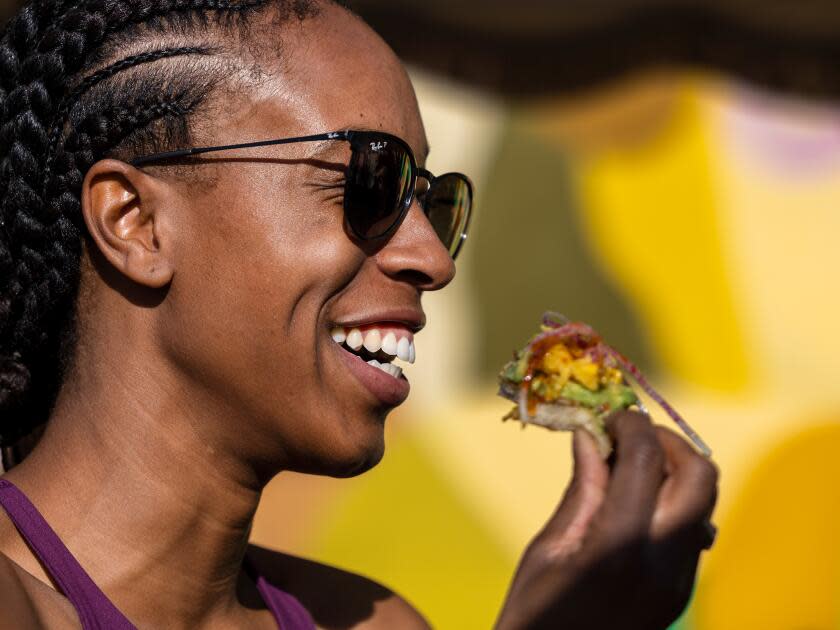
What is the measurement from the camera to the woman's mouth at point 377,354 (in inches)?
82.8

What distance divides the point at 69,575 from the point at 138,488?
0.21m

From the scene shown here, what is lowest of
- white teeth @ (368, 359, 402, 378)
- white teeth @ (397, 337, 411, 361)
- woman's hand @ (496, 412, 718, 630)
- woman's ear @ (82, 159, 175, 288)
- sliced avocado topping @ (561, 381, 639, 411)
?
woman's hand @ (496, 412, 718, 630)

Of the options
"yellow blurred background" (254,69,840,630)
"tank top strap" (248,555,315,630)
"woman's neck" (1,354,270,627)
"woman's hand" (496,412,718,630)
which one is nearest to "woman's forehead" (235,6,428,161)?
"woman's neck" (1,354,270,627)

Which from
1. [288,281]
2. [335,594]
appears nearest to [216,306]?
[288,281]

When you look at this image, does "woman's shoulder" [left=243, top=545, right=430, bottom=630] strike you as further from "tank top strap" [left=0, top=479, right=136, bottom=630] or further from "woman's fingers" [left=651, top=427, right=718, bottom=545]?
"woman's fingers" [left=651, top=427, right=718, bottom=545]

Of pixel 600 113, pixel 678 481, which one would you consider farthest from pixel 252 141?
pixel 600 113

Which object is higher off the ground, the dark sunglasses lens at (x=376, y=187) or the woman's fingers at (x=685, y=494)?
the dark sunglasses lens at (x=376, y=187)

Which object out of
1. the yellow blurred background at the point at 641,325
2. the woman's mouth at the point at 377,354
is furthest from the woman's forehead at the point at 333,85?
the yellow blurred background at the point at 641,325

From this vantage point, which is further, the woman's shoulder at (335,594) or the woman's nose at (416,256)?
the woman's shoulder at (335,594)

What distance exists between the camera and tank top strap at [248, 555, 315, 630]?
7.86 feet

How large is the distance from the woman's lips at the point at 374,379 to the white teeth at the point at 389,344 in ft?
0.14

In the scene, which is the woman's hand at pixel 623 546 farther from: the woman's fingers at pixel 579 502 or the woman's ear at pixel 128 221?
the woman's ear at pixel 128 221

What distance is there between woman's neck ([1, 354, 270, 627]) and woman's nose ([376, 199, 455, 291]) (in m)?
0.46

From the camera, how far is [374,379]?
212 cm
